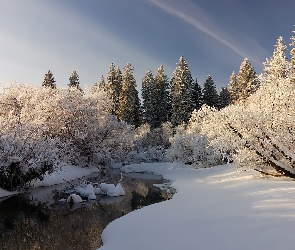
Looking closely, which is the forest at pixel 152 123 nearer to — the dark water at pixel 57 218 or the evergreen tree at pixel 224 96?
the evergreen tree at pixel 224 96

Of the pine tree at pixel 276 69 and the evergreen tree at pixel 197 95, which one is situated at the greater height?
the evergreen tree at pixel 197 95

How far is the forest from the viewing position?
1817 centimetres

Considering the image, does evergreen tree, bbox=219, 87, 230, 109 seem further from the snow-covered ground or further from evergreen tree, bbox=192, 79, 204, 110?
the snow-covered ground

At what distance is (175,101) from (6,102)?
112 ft

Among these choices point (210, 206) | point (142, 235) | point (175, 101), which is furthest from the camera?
point (175, 101)

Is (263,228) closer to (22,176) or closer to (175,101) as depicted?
(22,176)

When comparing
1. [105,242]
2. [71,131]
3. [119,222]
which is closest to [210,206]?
[119,222]

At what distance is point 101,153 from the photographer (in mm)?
36312

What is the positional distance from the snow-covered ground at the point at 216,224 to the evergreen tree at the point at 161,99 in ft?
165

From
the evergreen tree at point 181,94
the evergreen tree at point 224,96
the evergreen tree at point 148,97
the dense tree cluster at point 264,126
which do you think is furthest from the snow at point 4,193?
the evergreen tree at point 224,96

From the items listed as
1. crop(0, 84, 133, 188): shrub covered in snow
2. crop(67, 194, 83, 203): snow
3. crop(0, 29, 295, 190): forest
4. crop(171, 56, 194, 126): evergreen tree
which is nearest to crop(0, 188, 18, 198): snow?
crop(0, 29, 295, 190): forest

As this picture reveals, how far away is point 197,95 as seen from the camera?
66750 mm

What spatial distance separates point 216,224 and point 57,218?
7.72 metres

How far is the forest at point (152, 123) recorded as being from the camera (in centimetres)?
1817
